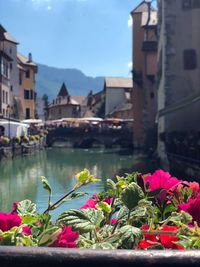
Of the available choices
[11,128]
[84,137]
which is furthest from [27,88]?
[11,128]

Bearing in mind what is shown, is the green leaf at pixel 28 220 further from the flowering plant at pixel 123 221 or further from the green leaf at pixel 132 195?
the green leaf at pixel 132 195

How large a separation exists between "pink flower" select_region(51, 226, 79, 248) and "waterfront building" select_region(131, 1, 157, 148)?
4873cm

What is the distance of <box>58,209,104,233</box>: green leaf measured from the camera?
215cm

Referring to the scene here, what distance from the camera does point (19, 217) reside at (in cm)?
234

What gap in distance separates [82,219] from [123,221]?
0.23 m

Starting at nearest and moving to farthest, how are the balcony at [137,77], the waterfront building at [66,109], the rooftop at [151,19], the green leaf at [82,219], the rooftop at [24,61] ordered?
1. the green leaf at [82,219]
2. the rooftop at [151,19]
3. the balcony at [137,77]
4. the rooftop at [24,61]
5. the waterfront building at [66,109]


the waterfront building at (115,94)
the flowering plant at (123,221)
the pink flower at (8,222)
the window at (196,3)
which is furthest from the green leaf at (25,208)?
the waterfront building at (115,94)

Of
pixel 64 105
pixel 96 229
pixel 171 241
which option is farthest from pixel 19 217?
pixel 64 105

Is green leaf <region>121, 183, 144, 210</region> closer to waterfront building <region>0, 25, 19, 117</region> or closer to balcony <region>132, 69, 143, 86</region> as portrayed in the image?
balcony <region>132, 69, 143, 86</region>

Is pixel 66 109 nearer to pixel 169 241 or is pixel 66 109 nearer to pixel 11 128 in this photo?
A: pixel 11 128

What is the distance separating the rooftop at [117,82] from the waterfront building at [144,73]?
43630 millimetres

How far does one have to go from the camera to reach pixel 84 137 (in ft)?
247

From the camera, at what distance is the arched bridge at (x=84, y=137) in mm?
73125

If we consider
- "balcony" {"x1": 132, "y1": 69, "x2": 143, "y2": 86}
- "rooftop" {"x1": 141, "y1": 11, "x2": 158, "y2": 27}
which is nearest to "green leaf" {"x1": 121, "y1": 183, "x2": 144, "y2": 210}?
"balcony" {"x1": 132, "y1": 69, "x2": 143, "y2": 86}
